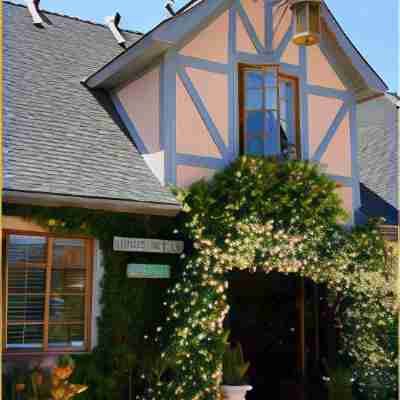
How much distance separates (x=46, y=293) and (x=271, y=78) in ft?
15.2

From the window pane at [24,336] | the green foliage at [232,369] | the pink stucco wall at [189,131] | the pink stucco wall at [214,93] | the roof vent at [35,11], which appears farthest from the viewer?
the roof vent at [35,11]

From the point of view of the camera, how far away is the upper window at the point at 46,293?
8.48 metres

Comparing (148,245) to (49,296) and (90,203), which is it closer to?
(90,203)

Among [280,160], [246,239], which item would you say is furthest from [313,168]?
[246,239]

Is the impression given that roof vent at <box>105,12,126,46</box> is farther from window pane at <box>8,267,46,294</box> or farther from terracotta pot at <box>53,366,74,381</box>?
terracotta pot at <box>53,366,74,381</box>

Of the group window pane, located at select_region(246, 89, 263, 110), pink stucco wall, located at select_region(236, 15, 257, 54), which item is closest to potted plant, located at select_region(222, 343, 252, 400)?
window pane, located at select_region(246, 89, 263, 110)

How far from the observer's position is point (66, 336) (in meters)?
8.80

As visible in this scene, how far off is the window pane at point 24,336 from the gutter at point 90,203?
1493mm

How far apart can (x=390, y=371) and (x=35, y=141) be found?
589 centimetres

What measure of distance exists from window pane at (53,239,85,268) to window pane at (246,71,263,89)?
3.58 m

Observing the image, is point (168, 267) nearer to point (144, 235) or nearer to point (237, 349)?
point (144, 235)

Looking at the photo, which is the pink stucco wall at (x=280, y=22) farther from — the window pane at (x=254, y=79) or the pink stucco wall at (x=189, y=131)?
the pink stucco wall at (x=189, y=131)

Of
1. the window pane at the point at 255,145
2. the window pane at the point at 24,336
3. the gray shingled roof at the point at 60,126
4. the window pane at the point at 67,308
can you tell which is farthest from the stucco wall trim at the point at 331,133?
the window pane at the point at 24,336

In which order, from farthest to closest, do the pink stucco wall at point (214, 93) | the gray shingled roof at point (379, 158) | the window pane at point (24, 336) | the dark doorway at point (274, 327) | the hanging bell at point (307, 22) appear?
the gray shingled roof at point (379, 158), the dark doorway at point (274, 327), the pink stucco wall at point (214, 93), the hanging bell at point (307, 22), the window pane at point (24, 336)
